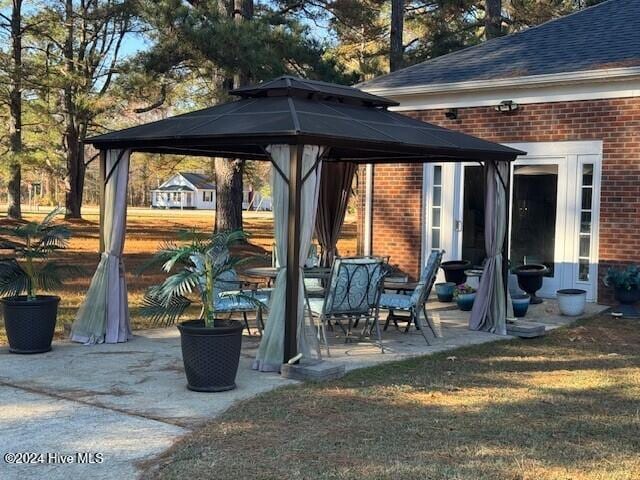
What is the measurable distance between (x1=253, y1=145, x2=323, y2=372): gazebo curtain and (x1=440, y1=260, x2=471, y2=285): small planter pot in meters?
5.84

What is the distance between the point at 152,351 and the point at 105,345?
60 centimetres

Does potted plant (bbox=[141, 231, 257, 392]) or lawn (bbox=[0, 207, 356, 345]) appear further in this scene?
lawn (bbox=[0, 207, 356, 345])

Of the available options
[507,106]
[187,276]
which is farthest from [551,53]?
[187,276]

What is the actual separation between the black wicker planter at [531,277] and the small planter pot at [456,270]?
1.01 metres

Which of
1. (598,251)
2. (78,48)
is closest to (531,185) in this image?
(598,251)

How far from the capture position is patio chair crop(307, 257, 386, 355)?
24.9ft

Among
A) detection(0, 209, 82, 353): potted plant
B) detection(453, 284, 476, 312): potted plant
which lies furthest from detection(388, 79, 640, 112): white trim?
detection(0, 209, 82, 353): potted plant

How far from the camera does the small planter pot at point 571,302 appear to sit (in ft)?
34.2

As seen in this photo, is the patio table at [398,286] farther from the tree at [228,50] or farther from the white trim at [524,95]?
the tree at [228,50]

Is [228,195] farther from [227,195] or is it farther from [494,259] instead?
[494,259]

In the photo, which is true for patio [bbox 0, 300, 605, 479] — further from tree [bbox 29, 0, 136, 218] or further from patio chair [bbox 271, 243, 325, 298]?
tree [bbox 29, 0, 136, 218]

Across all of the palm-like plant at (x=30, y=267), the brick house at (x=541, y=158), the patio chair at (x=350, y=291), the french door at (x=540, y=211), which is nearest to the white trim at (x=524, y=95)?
the brick house at (x=541, y=158)

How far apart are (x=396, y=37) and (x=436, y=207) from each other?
11.1 meters

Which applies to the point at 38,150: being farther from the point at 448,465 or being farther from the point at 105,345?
the point at 448,465
